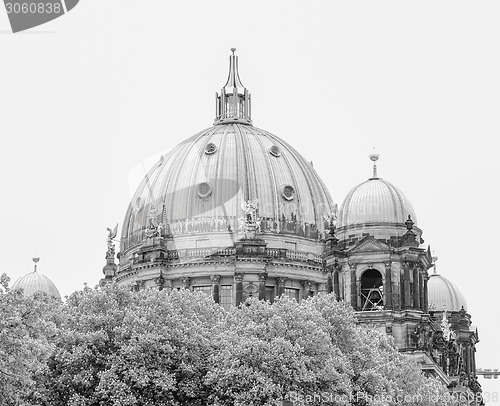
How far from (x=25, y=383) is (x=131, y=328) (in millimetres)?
14572

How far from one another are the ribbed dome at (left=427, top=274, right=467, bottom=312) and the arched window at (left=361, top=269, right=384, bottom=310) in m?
48.9

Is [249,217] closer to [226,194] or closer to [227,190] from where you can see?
[226,194]

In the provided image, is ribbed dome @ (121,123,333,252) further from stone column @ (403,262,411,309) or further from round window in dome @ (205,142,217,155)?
stone column @ (403,262,411,309)

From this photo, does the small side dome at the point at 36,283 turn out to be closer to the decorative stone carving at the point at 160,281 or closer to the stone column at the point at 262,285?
the decorative stone carving at the point at 160,281

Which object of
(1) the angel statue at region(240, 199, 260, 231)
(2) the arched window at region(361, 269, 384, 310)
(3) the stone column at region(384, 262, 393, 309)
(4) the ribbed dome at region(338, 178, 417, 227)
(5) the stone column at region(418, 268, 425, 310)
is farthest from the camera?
(1) the angel statue at region(240, 199, 260, 231)

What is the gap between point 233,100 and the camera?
167m

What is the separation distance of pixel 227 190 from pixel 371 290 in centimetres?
2968

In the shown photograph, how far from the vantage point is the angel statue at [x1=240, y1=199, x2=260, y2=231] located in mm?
147750

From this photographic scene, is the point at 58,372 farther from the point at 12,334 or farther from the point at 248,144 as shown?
the point at 248,144

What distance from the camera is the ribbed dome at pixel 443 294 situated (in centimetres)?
17650

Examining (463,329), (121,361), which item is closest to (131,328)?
(121,361)

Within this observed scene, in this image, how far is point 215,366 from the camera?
294 ft

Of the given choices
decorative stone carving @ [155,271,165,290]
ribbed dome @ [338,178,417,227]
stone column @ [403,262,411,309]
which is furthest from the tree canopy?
decorative stone carving @ [155,271,165,290]

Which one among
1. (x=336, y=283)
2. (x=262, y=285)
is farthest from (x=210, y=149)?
(x=336, y=283)
